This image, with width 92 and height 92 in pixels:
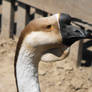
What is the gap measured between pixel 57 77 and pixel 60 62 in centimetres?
41

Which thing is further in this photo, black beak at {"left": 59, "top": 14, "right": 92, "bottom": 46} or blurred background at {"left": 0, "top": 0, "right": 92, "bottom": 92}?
blurred background at {"left": 0, "top": 0, "right": 92, "bottom": 92}

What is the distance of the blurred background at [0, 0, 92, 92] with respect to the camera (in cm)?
472

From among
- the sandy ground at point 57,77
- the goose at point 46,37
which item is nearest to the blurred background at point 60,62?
the sandy ground at point 57,77

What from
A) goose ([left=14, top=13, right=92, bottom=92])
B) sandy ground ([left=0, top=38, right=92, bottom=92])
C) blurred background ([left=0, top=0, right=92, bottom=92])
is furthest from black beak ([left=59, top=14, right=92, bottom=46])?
sandy ground ([left=0, top=38, right=92, bottom=92])

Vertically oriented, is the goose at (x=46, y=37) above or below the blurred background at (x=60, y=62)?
above

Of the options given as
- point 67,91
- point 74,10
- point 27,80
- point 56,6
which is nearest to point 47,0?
point 56,6

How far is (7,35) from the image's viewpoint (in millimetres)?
6297

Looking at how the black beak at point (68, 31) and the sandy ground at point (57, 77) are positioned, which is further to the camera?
the sandy ground at point (57, 77)

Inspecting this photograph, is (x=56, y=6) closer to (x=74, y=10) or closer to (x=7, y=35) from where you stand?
(x=74, y=10)

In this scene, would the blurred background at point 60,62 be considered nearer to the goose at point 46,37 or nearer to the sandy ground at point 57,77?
the sandy ground at point 57,77

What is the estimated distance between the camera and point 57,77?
16.4ft

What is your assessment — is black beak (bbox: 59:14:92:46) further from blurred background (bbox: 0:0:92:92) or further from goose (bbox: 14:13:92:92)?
blurred background (bbox: 0:0:92:92)

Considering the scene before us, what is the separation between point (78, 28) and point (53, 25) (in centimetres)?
22

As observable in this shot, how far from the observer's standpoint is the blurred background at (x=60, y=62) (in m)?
4.72
